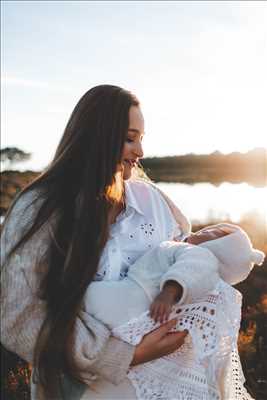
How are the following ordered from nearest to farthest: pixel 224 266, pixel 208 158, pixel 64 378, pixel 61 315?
pixel 61 315
pixel 64 378
pixel 224 266
pixel 208 158

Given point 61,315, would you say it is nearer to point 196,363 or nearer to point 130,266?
point 130,266

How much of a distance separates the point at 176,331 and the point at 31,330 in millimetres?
535

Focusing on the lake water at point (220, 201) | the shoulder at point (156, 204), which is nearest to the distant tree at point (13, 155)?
the lake water at point (220, 201)

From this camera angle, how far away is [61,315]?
7.49 ft

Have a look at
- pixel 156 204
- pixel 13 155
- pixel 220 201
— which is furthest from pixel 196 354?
pixel 13 155

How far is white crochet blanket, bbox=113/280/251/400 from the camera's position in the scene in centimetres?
240

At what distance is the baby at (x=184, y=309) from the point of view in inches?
91.7

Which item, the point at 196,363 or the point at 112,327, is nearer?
the point at 112,327

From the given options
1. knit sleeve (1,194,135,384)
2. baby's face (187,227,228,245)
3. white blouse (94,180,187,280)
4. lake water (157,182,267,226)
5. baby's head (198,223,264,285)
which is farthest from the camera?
lake water (157,182,267,226)

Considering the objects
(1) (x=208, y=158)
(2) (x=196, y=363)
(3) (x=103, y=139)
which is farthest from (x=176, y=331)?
(1) (x=208, y=158)

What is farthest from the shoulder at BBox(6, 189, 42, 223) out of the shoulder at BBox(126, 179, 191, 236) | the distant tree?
the distant tree

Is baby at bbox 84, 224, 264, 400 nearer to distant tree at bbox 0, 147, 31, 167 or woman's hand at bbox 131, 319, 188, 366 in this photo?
woman's hand at bbox 131, 319, 188, 366

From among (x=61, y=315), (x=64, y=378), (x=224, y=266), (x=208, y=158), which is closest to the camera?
(x=61, y=315)

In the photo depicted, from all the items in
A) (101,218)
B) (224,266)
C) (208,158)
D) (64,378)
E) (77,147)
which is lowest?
(208,158)
